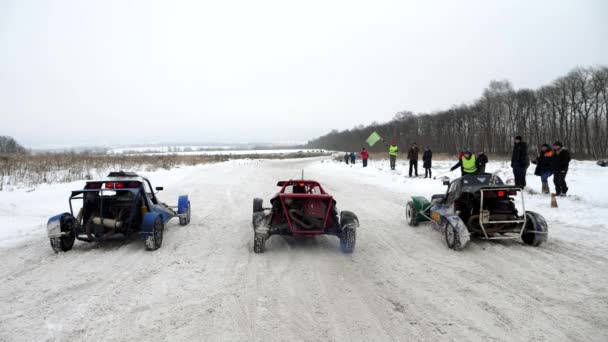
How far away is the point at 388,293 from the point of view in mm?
4762

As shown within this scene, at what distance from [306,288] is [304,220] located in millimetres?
2006

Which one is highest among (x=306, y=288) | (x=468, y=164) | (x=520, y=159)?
(x=520, y=159)

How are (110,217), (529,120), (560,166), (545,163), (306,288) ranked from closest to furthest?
(306,288)
(110,217)
(560,166)
(545,163)
(529,120)

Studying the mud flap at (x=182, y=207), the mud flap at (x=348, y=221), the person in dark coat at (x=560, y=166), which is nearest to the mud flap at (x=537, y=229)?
the mud flap at (x=348, y=221)

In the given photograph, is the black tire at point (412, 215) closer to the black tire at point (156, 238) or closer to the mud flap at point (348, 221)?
the mud flap at point (348, 221)

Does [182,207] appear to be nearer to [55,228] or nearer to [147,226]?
[147,226]

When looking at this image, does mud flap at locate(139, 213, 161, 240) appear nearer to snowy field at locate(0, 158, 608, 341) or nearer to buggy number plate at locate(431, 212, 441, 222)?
snowy field at locate(0, 158, 608, 341)

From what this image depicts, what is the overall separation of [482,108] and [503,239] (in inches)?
2416

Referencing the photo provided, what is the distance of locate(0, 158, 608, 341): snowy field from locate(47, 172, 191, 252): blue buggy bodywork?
294 mm

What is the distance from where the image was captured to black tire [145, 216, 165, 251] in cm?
664

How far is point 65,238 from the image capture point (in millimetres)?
6625

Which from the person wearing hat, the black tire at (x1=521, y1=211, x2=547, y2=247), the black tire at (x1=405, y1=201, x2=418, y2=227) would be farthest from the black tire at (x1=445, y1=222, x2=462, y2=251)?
the person wearing hat

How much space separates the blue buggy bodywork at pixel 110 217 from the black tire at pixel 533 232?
700cm

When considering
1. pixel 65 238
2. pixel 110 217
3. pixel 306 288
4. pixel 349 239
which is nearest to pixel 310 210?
pixel 349 239
